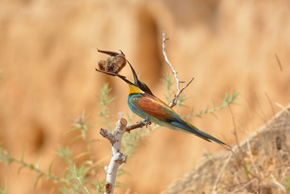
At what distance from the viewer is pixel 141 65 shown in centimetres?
467

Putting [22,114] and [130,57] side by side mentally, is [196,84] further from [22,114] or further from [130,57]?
[22,114]

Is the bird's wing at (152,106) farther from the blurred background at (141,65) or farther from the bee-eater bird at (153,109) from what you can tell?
the blurred background at (141,65)

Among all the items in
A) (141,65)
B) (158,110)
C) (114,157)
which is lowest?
(114,157)

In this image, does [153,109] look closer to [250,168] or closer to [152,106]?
[152,106]

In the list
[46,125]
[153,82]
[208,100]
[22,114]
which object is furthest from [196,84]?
[22,114]

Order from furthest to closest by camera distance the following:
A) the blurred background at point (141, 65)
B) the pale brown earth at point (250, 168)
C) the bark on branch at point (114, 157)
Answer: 1. the blurred background at point (141, 65)
2. the pale brown earth at point (250, 168)
3. the bark on branch at point (114, 157)

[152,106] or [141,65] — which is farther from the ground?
[141,65]

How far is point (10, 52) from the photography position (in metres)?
5.76

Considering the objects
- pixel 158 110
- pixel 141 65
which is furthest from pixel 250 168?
pixel 141 65

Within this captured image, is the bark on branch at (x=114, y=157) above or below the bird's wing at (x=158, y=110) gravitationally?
below

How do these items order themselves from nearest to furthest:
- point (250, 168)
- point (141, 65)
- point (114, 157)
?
point (114, 157) → point (250, 168) → point (141, 65)

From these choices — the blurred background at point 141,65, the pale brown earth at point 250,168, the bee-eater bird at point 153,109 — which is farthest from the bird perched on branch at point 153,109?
the blurred background at point 141,65

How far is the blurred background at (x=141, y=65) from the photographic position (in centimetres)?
362

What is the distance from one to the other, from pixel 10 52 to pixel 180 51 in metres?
2.72
